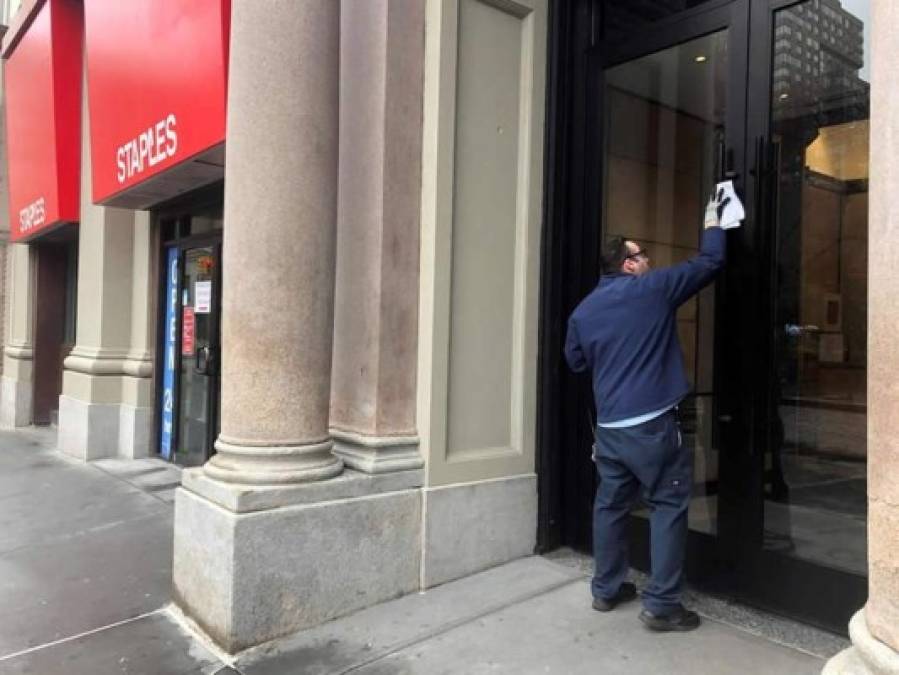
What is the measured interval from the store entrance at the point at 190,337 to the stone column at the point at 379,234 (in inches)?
120

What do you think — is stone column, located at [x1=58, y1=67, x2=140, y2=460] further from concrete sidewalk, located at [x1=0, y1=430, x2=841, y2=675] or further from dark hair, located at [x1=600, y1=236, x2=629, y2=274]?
dark hair, located at [x1=600, y1=236, x2=629, y2=274]

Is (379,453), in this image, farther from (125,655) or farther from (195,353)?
(195,353)

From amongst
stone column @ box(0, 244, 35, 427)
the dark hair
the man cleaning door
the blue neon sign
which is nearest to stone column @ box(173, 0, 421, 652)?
the man cleaning door

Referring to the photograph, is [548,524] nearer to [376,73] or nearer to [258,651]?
[258,651]

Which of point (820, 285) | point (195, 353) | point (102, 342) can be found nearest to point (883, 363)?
point (820, 285)

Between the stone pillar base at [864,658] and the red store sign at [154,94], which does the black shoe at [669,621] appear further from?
the red store sign at [154,94]

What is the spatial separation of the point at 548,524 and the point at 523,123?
2.34m

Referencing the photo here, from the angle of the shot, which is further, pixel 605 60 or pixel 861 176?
pixel 605 60

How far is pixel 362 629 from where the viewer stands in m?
3.71

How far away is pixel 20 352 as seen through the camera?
11.1 metres

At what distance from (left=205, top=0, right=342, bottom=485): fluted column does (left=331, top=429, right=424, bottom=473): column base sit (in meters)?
0.17

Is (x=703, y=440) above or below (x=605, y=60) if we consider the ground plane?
below

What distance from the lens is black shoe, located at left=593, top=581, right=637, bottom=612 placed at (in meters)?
3.72

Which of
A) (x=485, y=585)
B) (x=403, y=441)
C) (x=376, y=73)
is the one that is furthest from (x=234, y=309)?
(x=485, y=585)
